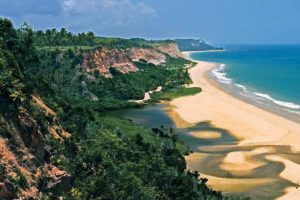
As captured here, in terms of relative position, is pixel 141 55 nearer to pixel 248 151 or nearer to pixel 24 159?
pixel 248 151

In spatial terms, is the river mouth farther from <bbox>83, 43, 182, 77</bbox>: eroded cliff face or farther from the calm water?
<bbox>83, 43, 182, 77</bbox>: eroded cliff face

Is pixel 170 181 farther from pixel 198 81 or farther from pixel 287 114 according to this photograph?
pixel 198 81

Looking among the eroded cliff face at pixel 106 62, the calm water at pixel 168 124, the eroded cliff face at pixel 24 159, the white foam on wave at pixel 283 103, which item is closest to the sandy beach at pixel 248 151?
the calm water at pixel 168 124

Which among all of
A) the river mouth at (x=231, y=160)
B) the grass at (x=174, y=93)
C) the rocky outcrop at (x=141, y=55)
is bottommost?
the river mouth at (x=231, y=160)

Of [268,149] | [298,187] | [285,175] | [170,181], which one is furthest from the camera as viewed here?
[268,149]

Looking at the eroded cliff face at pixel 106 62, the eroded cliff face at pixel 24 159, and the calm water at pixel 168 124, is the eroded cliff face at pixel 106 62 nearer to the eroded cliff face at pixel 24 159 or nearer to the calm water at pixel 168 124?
the calm water at pixel 168 124

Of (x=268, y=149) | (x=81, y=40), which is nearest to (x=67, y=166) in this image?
(x=268, y=149)

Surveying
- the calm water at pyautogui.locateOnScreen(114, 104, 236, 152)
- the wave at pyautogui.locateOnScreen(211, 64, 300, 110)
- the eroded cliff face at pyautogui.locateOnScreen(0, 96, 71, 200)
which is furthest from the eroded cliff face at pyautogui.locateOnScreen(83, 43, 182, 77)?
the eroded cliff face at pyautogui.locateOnScreen(0, 96, 71, 200)
